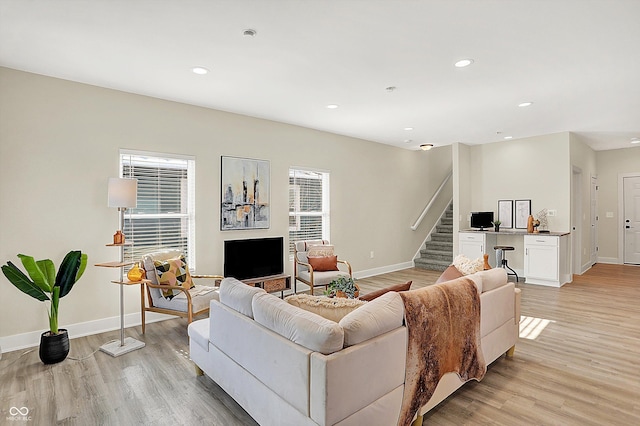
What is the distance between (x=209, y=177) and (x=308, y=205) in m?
1.92

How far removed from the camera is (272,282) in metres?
4.87

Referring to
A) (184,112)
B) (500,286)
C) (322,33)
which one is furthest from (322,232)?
(322,33)

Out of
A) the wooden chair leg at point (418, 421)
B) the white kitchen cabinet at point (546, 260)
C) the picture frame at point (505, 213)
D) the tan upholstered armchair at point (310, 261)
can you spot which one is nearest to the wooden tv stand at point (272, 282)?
the tan upholstered armchair at point (310, 261)

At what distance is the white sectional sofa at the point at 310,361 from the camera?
1.67 metres

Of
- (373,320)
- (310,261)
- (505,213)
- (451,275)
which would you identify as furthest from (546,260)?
(373,320)

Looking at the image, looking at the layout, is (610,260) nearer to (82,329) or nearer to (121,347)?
(121,347)

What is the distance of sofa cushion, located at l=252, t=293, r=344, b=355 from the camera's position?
170 cm

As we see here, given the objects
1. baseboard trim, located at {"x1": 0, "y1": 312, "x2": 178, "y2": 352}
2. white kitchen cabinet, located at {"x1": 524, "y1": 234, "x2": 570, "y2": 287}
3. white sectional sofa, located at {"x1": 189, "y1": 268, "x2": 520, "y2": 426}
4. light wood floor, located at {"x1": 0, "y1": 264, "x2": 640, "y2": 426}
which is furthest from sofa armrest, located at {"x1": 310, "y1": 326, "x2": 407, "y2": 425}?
white kitchen cabinet, located at {"x1": 524, "y1": 234, "x2": 570, "y2": 287}

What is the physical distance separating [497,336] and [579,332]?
169 cm

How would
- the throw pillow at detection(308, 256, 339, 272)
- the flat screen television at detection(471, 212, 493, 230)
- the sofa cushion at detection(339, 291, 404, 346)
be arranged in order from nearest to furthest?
the sofa cushion at detection(339, 291, 404, 346), the throw pillow at detection(308, 256, 339, 272), the flat screen television at detection(471, 212, 493, 230)

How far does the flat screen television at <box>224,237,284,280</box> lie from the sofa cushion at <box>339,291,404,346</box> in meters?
3.10

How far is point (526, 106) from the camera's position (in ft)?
15.2

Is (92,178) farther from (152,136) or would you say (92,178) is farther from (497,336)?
(497,336)

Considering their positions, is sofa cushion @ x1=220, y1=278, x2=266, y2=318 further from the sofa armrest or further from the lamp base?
the lamp base
